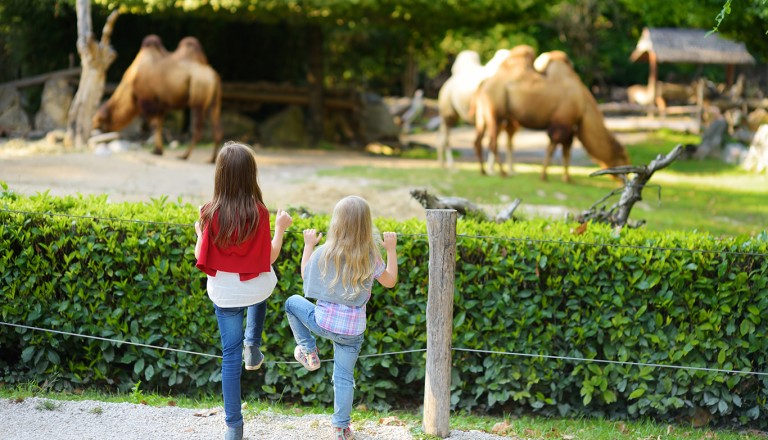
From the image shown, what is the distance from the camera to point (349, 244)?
4.10 m

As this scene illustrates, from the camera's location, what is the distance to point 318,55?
64.7ft

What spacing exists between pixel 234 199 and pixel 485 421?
2.19 meters

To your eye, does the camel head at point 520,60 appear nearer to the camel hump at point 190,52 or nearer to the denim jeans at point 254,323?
the camel hump at point 190,52

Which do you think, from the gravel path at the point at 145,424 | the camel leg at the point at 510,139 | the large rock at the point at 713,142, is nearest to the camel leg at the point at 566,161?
the camel leg at the point at 510,139

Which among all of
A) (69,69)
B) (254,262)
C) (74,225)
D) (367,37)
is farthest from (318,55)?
(254,262)

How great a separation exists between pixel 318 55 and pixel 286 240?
14788mm

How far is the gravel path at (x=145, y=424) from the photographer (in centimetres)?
457

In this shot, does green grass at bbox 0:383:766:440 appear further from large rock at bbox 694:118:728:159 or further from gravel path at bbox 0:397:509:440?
large rock at bbox 694:118:728:159

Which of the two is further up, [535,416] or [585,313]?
[585,313]

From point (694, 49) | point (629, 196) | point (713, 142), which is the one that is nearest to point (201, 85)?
point (629, 196)

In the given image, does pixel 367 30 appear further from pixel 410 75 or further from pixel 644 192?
pixel 644 192

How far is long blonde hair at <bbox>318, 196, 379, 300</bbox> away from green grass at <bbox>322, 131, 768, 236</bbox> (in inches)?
259

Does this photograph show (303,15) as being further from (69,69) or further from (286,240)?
(286,240)

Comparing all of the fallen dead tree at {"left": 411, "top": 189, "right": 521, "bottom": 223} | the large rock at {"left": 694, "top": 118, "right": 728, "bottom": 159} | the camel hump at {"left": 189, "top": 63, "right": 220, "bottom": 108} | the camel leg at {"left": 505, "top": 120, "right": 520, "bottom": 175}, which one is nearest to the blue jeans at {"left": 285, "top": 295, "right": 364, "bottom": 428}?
the fallen dead tree at {"left": 411, "top": 189, "right": 521, "bottom": 223}
